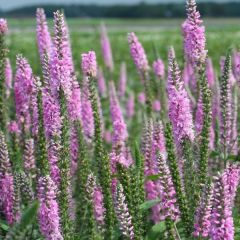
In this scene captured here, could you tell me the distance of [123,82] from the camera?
573 inches

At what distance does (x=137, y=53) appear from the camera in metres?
8.30

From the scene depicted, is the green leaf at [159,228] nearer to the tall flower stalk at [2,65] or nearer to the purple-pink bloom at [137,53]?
the tall flower stalk at [2,65]

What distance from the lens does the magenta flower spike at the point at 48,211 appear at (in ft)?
14.8

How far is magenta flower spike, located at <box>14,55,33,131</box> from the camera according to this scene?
6.32 m

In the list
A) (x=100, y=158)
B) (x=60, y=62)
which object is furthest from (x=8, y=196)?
(x=60, y=62)

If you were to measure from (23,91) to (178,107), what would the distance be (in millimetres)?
1895

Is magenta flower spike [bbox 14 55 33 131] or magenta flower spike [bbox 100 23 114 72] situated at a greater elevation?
magenta flower spike [bbox 14 55 33 131]

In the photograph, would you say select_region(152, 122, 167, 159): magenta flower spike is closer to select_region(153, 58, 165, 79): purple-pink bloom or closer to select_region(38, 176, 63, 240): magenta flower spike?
select_region(38, 176, 63, 240): magenta flower spike

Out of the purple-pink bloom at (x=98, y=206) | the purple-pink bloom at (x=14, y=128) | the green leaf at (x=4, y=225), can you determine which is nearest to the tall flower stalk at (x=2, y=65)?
the purple-pink bloom at (x=14, y=128)

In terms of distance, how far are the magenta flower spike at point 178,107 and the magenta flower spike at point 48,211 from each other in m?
1.15

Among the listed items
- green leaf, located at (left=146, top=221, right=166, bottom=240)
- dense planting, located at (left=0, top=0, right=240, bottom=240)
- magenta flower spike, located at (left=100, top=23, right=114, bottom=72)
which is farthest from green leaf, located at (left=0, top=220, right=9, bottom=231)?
magenta flower spike, located at (left=100, top=23, right=114, bottom=72)

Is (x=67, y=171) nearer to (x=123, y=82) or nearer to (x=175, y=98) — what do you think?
(x=175, y=98)

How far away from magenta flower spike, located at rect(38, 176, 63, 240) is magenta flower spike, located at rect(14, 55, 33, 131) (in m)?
1.90

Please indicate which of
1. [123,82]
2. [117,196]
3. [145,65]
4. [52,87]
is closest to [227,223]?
[117,196]
